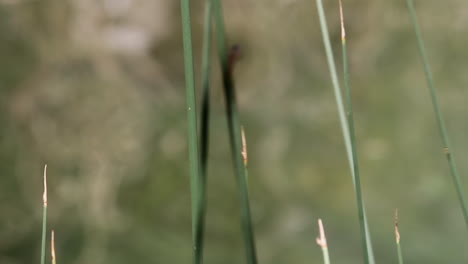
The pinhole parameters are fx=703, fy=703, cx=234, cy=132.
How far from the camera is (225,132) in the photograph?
5.51 feet

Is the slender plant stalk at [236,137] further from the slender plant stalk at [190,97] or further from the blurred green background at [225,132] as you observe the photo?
the blurred green background at [225,132]

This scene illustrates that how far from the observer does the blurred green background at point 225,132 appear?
1508 mm

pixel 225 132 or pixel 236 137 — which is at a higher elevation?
pixel 225 132

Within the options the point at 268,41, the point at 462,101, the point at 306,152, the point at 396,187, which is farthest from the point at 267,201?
the point at 462,101

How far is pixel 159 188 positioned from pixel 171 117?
0.21 metres

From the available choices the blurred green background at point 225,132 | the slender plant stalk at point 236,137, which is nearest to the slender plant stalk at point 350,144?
the slender plant stalk at point 236,137

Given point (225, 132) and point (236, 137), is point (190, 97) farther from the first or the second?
point (225, 132)

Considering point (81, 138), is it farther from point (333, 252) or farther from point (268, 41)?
point (333, 252)

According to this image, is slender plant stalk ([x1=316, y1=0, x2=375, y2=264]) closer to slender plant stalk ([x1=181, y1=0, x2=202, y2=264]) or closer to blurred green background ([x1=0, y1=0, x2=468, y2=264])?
slender plant stalk ([x1=181, y1=0, x2=202, y2=264])

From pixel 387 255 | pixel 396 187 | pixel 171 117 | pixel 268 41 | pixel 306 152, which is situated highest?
pixel 268 41

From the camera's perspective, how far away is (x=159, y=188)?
62.7 inches

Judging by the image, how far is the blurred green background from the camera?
1.51m

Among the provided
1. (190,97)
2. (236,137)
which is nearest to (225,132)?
(236,137)

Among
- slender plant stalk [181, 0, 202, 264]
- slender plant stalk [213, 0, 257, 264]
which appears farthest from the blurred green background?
slender plant stalk [181, 0, 202, 264]
